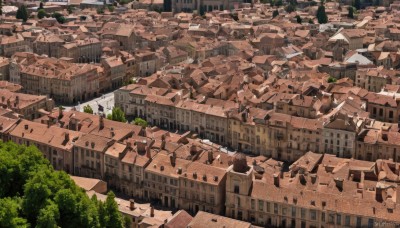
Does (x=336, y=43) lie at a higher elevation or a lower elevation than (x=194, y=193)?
higher

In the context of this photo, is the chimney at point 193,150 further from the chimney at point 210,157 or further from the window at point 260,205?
the window at point 260,205

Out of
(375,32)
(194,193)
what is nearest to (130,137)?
(194,193)

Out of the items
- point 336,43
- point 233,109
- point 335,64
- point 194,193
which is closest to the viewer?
point 194,193

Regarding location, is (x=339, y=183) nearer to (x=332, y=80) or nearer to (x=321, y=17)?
(x=332, y=80)

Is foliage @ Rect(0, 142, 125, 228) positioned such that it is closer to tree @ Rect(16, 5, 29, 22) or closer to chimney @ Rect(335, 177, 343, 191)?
chimney @ Rect(335, 177, 343, 191)

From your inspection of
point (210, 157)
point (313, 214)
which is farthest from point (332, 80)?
point (313, 214)

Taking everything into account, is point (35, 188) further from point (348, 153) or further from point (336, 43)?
point (336, 43)

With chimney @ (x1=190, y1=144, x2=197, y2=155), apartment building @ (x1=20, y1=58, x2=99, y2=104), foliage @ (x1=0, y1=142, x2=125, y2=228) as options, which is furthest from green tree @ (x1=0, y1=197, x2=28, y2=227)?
apartment building @ (x1=20, y1=58, x2=99, y2=104)

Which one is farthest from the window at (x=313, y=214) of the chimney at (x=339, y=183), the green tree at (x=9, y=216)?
the green tree at (x=9, y=216)

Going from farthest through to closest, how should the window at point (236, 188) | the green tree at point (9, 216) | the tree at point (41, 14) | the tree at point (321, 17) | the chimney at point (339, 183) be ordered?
the tree at point (41, 14) < the tree at point (321, 17) < the window at point (236, 188) < the chimney at point (339, 183) < the green tree at point (9, 216)
